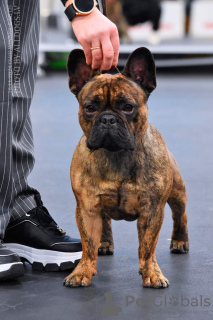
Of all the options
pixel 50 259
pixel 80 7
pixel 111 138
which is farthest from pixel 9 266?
pixel 80 7

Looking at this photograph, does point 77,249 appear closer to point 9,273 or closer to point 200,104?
point 9,273

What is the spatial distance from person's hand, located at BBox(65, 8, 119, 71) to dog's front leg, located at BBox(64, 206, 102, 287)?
1.72 feet

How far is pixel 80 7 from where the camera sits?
7.50ft

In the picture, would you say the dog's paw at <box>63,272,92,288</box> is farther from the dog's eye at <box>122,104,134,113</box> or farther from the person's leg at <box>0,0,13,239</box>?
the dog's eye at <box>122,104,134,113</box>

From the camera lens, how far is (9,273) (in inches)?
94.2

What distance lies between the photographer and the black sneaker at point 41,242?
2586 millimetres

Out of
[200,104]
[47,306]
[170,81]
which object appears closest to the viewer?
[47,306]

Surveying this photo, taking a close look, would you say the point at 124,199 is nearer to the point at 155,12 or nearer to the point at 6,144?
the point at 6,144

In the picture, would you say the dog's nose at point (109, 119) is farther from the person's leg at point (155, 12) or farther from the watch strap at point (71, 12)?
the person's leg at point (155, 12)

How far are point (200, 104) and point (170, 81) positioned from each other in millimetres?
2121

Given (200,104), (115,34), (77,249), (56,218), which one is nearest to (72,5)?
(115,34)

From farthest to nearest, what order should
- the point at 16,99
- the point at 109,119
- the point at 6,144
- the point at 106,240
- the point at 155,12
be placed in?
the point at 155,12, the point at 106,240, the point at 16,99, the point at 6,144, the point at 109,119

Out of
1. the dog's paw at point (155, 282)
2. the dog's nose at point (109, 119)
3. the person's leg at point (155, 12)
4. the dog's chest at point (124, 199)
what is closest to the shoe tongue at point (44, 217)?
the dog's chest at point (124, 199)

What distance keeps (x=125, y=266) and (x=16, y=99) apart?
776 millimetres
